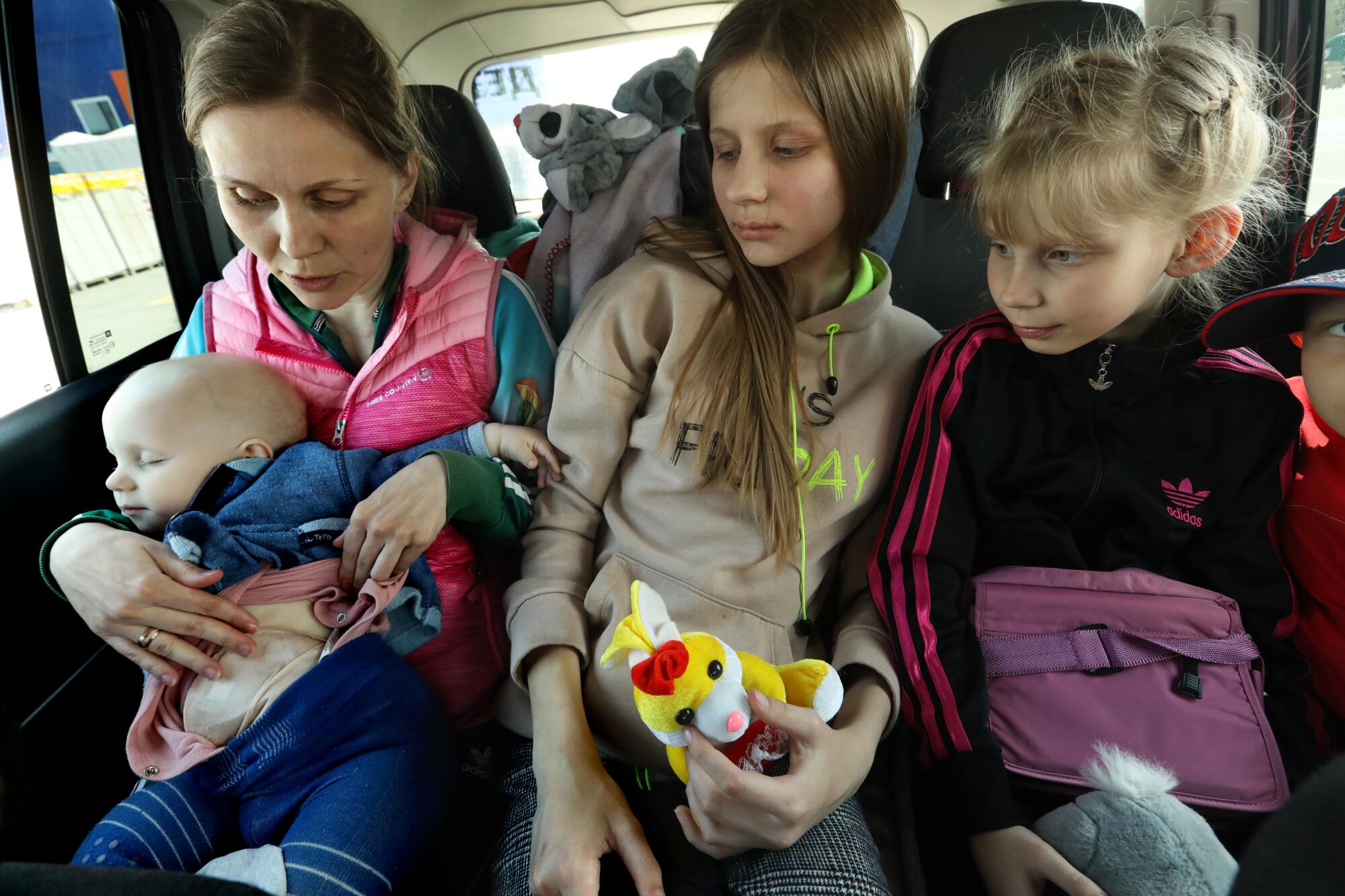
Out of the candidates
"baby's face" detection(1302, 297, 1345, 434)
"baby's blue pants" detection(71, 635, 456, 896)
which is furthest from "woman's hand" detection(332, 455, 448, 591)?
"baby's face" detection(1302, 297, 1345, 434)

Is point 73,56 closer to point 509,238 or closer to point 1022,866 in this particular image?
point 509,238

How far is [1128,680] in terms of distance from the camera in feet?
3.46

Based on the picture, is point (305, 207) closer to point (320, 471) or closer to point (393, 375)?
point (393, 375)

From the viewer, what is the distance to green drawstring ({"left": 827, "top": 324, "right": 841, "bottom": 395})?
121 cm

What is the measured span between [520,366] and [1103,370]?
0.89 meters

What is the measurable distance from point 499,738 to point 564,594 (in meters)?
0.29

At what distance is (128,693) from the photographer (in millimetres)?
1378

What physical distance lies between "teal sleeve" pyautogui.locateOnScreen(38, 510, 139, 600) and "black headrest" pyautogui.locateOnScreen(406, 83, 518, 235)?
0.79 meters

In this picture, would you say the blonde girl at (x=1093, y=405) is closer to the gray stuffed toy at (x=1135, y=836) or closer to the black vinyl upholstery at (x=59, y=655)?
the gray stuffed toy at (x=1135, y=836)

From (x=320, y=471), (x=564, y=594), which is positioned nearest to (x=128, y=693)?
(x=320, y=471)

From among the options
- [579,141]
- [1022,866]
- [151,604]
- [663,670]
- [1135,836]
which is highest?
[579,141]

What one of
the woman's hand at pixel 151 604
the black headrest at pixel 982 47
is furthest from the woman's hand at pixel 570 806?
the black headrest at pixel 982 47

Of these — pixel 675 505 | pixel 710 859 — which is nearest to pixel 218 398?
pixel 675 505

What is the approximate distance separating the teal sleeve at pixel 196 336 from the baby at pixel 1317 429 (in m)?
1.58
